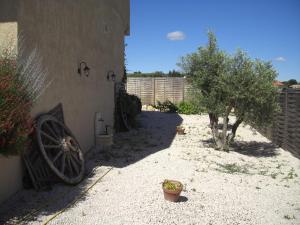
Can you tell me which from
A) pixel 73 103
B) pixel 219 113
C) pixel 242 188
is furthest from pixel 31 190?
pixel 219 113

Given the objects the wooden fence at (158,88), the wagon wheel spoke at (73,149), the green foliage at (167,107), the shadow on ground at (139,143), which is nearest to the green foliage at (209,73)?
the shadow on ground at (139,143)

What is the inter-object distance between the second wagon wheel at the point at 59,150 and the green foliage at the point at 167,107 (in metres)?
15.4

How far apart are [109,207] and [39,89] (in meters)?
2.46

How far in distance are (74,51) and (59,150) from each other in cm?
274

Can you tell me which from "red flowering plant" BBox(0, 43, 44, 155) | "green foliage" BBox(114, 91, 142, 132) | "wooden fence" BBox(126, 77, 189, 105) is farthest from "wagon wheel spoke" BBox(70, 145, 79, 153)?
"wooden fence" BBox(126, 77, 189, 105)

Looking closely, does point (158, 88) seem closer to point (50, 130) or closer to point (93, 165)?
point (93, 165)

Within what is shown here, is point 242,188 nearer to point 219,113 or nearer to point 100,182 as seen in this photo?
point 100,182

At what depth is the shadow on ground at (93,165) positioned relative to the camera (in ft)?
17.1

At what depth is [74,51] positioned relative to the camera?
845 centimetres

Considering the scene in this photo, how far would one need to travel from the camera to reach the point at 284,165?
29.9 feet

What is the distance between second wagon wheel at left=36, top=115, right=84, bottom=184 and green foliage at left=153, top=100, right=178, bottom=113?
50.6 ft

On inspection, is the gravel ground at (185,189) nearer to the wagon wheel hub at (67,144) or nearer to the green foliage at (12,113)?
the wagon wheel hub at (67,144)

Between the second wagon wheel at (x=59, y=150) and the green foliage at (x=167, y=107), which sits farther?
the green foliage at (x=167, y=107)

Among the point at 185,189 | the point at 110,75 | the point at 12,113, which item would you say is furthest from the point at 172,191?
the point at 110,75
